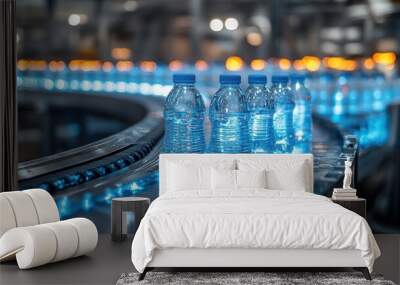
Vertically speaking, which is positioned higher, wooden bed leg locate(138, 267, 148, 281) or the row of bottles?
the row of bottles

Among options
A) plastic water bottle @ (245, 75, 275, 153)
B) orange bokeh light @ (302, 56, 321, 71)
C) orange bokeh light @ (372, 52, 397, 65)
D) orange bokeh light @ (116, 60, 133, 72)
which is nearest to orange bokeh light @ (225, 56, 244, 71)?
plastic water bottle @ (245, 75, 275, 153)

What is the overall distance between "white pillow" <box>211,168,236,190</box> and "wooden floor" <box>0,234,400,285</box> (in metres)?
0.84

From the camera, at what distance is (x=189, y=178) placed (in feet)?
21.1

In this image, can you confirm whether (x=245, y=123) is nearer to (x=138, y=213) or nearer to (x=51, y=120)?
(x=138, y=213)

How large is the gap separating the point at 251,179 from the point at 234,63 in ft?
4.58

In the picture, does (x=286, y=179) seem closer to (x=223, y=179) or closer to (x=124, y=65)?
(x=223, y=179)

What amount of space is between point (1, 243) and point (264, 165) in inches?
87.2

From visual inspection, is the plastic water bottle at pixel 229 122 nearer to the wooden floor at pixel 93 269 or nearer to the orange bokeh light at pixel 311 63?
the orange bokeh light at pixel 311 63

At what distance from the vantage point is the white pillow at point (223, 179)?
6.30 metres

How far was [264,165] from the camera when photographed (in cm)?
662

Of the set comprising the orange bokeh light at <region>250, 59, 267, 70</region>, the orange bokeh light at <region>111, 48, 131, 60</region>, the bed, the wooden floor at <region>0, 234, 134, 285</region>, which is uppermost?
the orange bokeh light at <region>111, 48, 131, 60</region>

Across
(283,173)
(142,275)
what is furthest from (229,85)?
(142,275)

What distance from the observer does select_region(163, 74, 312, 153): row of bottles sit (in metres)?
7.07

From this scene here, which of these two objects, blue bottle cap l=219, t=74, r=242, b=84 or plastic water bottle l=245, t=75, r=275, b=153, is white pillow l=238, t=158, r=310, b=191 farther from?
blue bottle cap l=219, t=74, r=242, b=84
